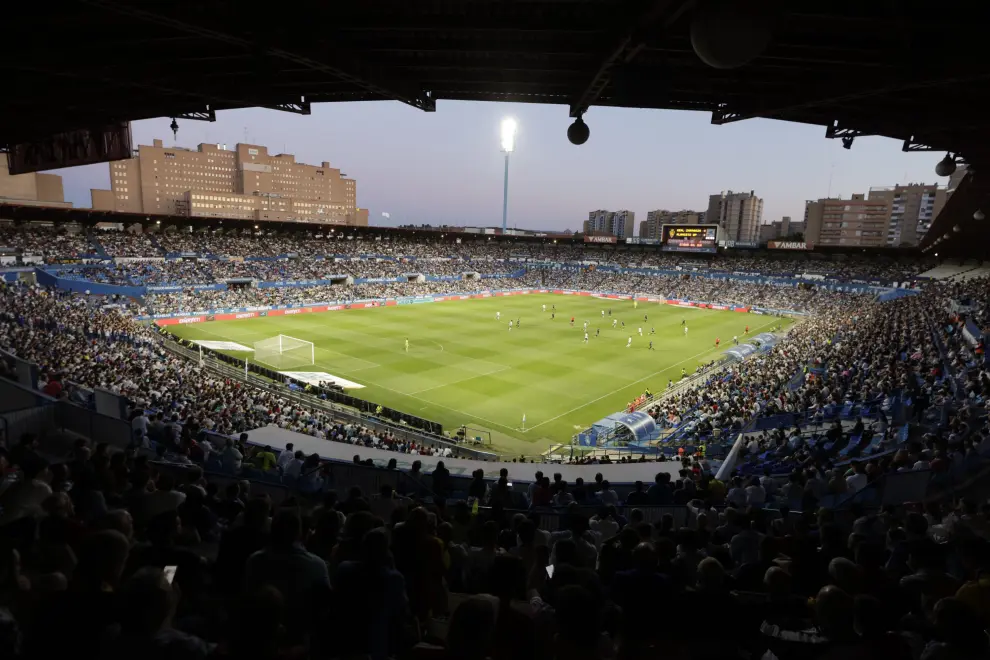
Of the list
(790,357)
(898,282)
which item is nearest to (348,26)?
(790,357)

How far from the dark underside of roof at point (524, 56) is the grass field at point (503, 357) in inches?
707

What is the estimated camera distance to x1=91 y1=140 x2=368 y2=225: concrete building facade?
161 metres

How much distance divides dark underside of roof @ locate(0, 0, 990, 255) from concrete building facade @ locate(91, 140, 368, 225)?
14968cm

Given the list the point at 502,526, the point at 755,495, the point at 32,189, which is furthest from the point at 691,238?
the point at 32,189

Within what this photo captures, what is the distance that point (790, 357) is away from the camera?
99.4ft

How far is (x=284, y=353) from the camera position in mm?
36188

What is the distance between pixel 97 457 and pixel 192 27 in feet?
15.8

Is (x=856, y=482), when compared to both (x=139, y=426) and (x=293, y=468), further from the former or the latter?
(x=139, y=426)

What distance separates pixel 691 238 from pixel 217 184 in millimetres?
165053

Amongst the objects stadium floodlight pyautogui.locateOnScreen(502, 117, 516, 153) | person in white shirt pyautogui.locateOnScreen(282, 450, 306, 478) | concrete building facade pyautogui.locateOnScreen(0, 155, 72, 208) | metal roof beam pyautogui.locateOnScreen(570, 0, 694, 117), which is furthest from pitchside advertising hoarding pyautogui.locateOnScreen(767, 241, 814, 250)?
concrete building facade pyautogui.locateOnScreen(0, 155, 72, 208)

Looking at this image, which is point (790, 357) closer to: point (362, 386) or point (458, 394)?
point (458, 394)

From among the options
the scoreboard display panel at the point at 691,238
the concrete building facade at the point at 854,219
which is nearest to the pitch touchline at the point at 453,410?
the scoreboard display panel at the point at 691,238

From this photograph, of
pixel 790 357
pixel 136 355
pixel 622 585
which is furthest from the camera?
pixel 790 357

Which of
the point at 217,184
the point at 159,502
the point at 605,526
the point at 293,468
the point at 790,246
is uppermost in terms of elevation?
the point at 217,184
